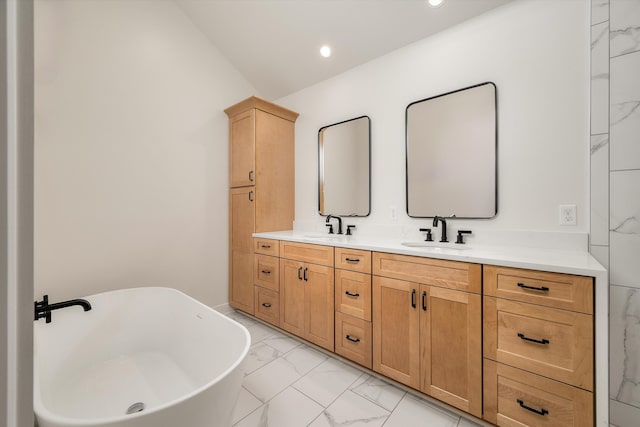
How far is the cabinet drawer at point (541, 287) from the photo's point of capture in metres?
1.09

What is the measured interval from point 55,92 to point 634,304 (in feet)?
12.5

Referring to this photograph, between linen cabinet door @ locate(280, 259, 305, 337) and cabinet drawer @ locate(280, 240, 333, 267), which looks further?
linen cabinet door @ locate(280, 259, 305, 337)

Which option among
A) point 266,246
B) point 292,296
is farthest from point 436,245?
point 266,246

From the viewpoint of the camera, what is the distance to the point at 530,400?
1.21m

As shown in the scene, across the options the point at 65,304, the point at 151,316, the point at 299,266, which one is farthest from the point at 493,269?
the point at 65,304

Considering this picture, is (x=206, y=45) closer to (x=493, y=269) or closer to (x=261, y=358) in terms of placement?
(x=261, y=358)

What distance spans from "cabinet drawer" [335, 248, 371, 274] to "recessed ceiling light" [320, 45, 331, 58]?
6.08 ft

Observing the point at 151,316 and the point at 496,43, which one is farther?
the point at 151,316

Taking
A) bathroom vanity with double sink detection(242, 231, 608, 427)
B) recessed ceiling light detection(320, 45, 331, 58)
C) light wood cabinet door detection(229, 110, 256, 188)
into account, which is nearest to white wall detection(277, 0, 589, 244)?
bathroom vanity with double sink detection(242, 231, 608, 427)

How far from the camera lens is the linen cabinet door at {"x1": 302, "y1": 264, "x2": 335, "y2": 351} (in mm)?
1964

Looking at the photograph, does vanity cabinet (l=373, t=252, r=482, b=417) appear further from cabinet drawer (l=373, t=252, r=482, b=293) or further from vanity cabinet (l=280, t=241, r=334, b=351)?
vanity cabinet (l=280, t=241, r=334, b=351)

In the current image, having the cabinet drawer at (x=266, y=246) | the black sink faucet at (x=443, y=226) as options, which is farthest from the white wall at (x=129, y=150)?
the black sink faucet at (x=443, y=226)

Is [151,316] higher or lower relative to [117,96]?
lower

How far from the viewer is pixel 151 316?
77.9 inches
